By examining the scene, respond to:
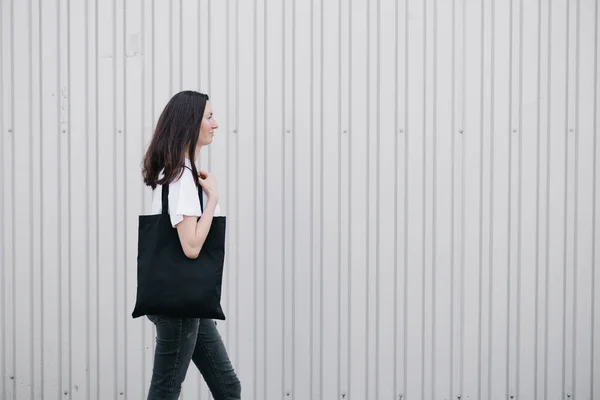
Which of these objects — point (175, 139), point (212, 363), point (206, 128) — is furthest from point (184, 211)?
point (212, 363)

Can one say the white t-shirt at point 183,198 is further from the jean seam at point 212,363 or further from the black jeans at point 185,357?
the jean seam at point 212,363

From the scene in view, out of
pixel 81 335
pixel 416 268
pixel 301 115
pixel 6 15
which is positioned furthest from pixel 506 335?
pixel 6 15

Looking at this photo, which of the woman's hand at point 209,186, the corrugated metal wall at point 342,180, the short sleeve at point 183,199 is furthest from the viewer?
the corrugated metal wall at point 342,180

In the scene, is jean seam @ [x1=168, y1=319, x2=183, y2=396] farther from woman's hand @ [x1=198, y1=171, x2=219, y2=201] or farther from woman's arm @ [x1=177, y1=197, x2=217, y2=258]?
woman's hand @ [x1=198, y1=171, x2=219, y2=201]

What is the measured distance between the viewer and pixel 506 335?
409cm

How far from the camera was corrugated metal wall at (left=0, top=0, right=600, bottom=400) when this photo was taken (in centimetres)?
404

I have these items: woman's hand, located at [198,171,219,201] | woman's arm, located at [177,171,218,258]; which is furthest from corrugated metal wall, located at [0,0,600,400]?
woman's arm, located at [177,171,218,258]

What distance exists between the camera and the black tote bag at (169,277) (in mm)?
3037

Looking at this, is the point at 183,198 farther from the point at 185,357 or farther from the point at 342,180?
the point at 342,180

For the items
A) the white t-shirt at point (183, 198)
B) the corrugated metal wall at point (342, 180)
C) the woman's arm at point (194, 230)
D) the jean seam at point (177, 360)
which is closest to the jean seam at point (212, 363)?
the jean seam at point (177, 360)

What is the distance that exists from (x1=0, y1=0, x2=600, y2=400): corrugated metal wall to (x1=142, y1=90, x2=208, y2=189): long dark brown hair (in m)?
0.87

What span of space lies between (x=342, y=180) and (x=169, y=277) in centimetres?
133

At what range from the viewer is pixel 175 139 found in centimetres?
314

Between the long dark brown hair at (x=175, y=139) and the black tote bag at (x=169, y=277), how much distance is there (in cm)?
10
